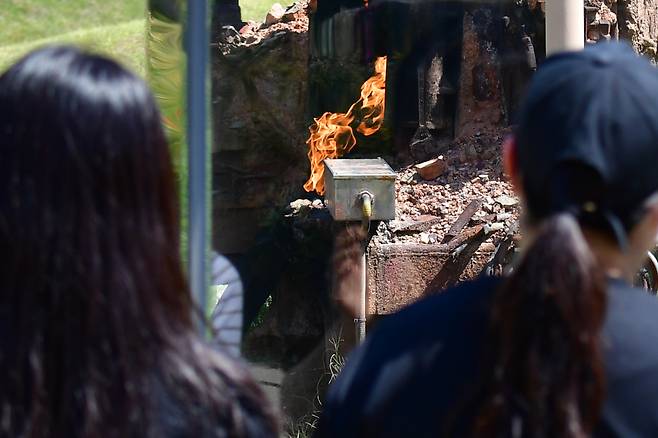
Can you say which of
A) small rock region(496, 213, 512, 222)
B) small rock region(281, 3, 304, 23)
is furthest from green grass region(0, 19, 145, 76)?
small rock region(281, 3, 304, 23)

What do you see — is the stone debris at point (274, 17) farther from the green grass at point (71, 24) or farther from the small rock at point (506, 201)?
the green grass at point (71, 24)

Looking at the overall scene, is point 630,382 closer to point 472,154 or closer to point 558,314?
point 558,314

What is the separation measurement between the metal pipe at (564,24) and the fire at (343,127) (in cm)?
541

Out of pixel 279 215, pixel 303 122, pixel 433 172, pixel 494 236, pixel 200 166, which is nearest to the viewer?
pixel 200 166

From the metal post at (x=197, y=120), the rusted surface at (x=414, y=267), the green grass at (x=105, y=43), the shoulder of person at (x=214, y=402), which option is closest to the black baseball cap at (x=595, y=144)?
the shoulder of person at (x=214, y=402)

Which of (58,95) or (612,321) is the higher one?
(58,95)

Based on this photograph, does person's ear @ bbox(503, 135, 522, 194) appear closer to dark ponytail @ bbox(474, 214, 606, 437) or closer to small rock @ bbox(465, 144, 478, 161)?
dark ponytail @ bbox(474, 214, 606, 437)

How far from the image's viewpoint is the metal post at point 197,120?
5.41ft

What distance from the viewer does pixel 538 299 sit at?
49.0 inches

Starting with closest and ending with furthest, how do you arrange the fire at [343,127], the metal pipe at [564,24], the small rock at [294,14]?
the metal pipe at [564,24]
the fire at [343,127]
the small rock at [294,14]

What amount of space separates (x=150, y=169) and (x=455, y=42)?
8104 mm

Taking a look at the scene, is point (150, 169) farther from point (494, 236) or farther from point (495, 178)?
point (495, 178)

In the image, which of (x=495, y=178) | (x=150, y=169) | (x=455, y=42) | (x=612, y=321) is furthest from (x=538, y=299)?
(x=455, y=42)

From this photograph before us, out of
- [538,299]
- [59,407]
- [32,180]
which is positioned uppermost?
[32,180]
